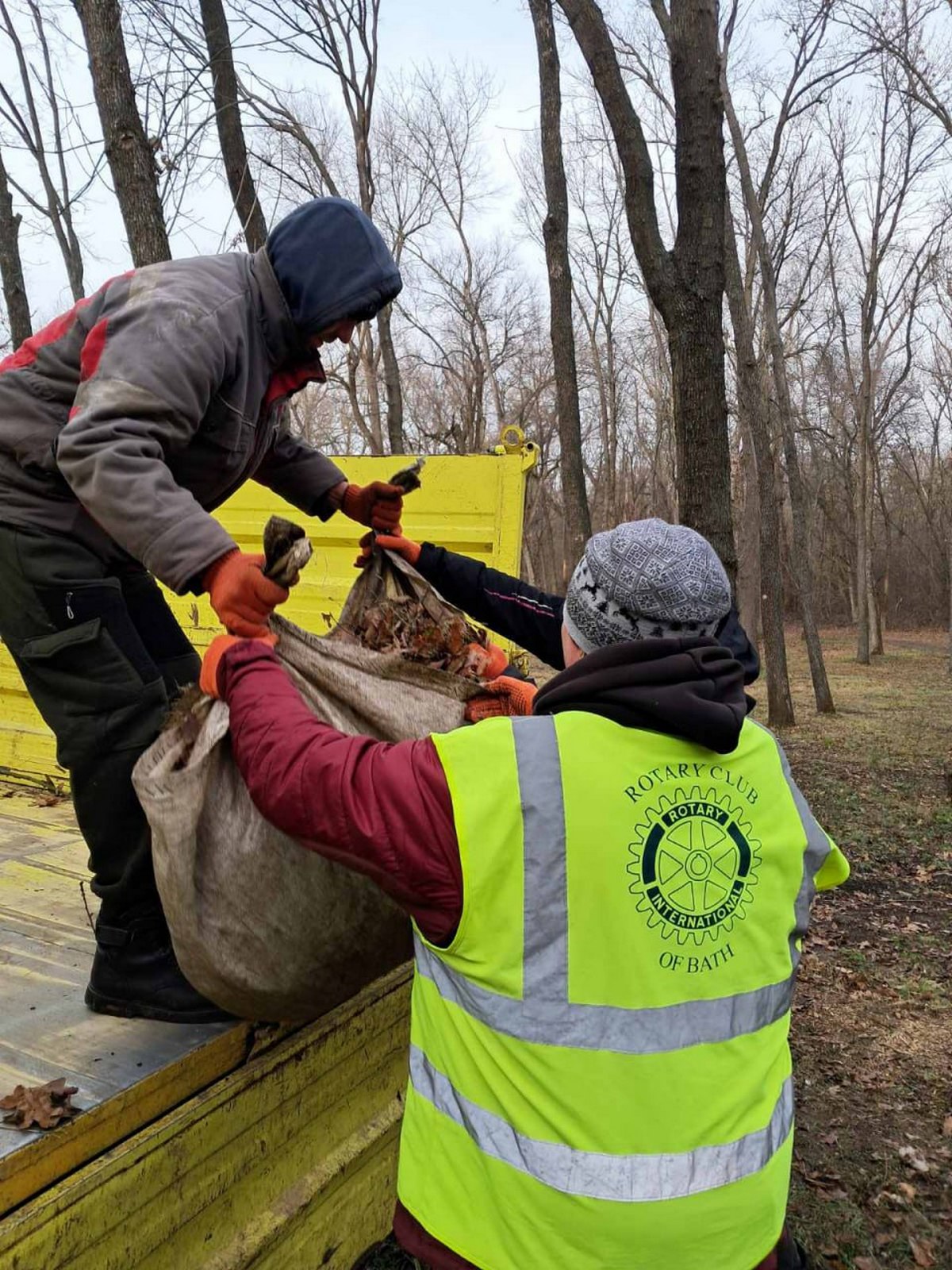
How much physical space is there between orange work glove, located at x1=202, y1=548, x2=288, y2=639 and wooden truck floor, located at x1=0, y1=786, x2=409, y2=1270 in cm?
85

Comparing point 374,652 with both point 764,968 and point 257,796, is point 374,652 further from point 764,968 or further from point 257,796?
point 764,968

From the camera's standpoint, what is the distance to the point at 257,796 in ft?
4.90

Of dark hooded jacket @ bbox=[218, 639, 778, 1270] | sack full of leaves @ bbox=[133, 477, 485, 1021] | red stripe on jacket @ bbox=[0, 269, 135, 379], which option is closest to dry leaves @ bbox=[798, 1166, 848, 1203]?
dark hooded jacket @ bbox=[218, 639, 778, 1270]

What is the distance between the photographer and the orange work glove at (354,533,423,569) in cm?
257

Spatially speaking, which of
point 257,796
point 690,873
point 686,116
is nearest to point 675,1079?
point 690,873

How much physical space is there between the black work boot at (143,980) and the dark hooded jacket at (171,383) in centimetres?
82

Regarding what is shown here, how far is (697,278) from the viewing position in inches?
174

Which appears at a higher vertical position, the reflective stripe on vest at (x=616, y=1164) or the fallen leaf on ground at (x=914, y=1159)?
the reflective stripe on vest at (x=616, y=1164)

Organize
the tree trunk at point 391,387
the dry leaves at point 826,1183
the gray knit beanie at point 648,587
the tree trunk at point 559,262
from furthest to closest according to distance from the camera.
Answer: the tree trunk at point 391,387, the tree trunk at point 559,262, the dry leaves at point 826,1183, the gray knit beanie at point 648,587

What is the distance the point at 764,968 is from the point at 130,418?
1493 millimetres

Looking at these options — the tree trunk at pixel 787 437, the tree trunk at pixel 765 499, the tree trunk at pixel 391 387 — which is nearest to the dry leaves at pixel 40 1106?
the tree trunk at pixel 765 499

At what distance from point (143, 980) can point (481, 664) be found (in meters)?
1.10

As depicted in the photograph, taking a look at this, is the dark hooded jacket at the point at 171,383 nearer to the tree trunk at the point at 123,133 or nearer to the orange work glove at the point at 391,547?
the orange work glove at the point at 391,547

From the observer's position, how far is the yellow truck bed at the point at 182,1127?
150 cm
